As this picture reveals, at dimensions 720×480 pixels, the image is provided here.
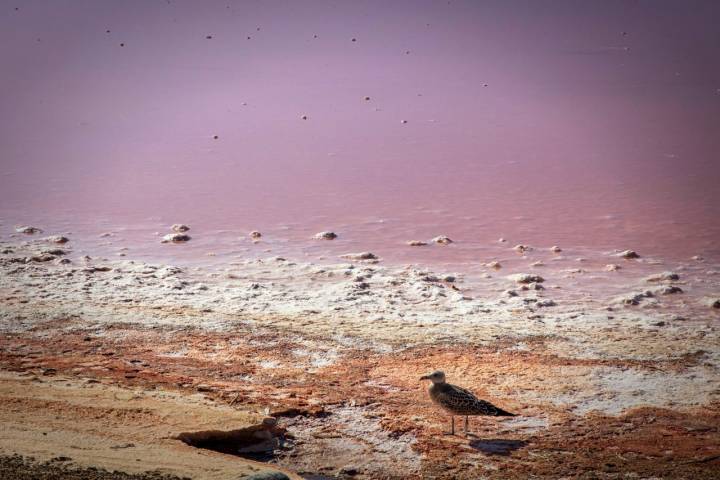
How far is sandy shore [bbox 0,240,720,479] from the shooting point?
4777mm

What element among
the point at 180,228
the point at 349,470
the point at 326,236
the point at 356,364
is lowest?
the point at 349,470

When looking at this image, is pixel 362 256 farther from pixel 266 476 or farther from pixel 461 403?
pixel 266 476

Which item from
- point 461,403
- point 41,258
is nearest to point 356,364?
point 461,403

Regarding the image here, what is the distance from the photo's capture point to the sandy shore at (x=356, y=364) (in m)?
4.78

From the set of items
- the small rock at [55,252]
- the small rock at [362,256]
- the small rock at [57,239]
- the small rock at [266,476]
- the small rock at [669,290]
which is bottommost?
the small rock at [266,476]

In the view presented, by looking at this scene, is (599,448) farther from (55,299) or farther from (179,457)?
(55,299)

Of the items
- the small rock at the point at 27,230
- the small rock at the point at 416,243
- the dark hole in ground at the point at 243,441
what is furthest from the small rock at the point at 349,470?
the small rock at the point at 27,230

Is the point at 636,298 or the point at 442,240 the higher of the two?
the point at 442,240

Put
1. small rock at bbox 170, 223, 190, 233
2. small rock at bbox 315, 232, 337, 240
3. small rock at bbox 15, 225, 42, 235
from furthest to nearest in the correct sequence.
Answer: small rock at bbox 170, 223, 190, 233, small rock at bbox 15, 225, 42, 235, small rock at bbox 315, 232, 337, 240

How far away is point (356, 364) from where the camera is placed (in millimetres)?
6234

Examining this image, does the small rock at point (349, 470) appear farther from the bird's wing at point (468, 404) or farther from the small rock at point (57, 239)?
the small rock at point (57, 239)

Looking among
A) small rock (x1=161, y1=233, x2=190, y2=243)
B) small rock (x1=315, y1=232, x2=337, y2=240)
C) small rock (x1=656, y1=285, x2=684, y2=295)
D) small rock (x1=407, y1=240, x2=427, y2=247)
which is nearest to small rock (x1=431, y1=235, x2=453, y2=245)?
small rock (x1=407, y1=240, x2=427, y2=247)

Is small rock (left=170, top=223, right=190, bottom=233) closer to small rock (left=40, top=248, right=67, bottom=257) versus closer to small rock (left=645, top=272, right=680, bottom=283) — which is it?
small rock (left=40, top=248, right=67, bottom=257)

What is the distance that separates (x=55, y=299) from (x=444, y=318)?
12.9ft
